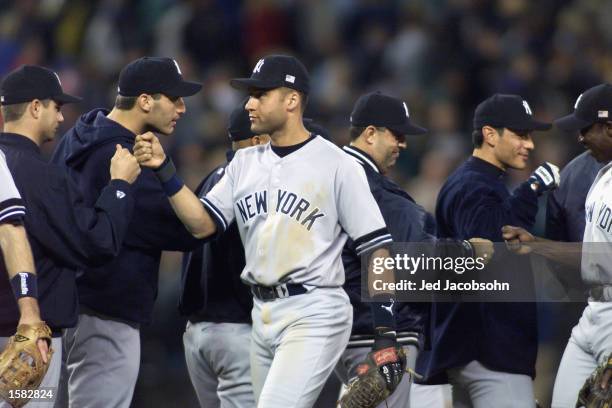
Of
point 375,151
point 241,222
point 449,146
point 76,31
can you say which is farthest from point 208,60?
point 241,222

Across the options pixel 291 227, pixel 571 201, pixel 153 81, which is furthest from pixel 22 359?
pixel 571 201

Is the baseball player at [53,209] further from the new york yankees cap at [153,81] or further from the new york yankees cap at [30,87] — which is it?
the new york yankees cap at [153,81]

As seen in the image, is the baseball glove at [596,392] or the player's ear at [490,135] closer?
the baseball glove at [596,392]

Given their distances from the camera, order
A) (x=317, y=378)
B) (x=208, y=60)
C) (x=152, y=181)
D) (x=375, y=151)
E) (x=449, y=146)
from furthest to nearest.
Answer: (x=208, y=60)
(x=449, y=146)
(x=375, y=151)
(x=152, y=181)
(x=317, y=378)

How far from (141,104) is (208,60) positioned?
612 centimetres

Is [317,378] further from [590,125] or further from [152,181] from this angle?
[590,125]

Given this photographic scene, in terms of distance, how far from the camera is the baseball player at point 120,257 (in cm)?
633

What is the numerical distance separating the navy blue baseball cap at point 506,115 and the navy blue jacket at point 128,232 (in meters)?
1.75

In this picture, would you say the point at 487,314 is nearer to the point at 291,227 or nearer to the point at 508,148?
the point at 508,148

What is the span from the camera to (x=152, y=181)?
6.43m

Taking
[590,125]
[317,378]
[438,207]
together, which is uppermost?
[590,125]

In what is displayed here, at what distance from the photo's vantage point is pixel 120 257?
6395 millimetres

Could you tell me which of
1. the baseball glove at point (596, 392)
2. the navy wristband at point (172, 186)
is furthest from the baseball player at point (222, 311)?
the baseball glove at point (596, 392)

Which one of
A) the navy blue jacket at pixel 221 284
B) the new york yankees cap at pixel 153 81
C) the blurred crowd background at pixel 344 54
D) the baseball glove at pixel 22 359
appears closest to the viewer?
the baseball glove at pixel 22 359
